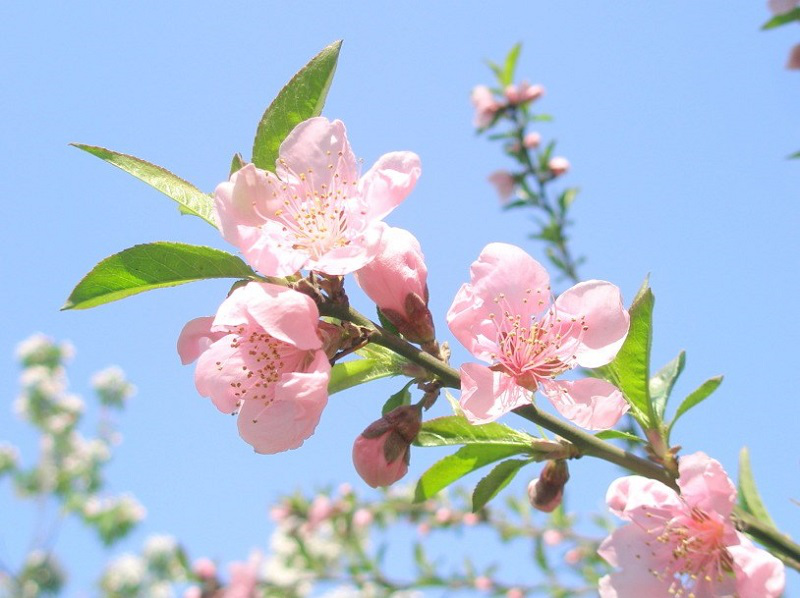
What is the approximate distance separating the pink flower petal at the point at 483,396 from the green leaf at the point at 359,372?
15cm

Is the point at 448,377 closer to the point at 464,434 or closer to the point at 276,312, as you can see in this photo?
the point at 464,434

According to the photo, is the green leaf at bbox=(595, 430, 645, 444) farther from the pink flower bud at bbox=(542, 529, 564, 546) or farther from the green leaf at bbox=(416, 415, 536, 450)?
the pink flower bud at bbox=(542, 529, 564, 546)

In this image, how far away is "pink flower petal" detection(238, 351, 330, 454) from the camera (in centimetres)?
102

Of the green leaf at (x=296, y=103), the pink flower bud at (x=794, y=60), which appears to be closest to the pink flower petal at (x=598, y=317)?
the green leaf at (x=296, y=103)

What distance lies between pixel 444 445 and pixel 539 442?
16cm

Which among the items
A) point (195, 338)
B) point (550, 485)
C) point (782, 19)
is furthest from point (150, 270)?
point (782, 19)

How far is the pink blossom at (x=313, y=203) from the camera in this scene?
1095 millimetres

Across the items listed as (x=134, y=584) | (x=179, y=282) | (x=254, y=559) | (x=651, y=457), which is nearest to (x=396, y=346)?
(x=179, y=282)

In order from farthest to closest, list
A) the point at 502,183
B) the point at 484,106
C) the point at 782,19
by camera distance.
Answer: the point at 502,183 < the point at 484,106 < the point at 782,19

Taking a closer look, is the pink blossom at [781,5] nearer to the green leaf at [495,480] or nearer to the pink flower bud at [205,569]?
the green leaf at [495,480]

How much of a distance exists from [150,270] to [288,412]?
307 millimetres

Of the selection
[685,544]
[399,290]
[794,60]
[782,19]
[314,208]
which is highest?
[794,60]

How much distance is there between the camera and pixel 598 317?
1196mm

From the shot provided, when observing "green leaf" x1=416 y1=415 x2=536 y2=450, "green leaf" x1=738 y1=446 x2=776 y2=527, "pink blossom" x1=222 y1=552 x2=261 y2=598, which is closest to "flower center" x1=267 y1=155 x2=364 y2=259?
"green leaf" x1=416 y1=415 x2=536 y2=450
